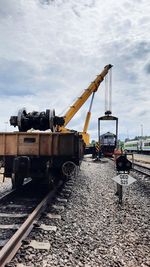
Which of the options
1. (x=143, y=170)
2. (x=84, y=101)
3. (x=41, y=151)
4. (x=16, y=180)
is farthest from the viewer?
(x=84, y=101)

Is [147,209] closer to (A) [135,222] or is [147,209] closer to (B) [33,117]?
(A) [135,222]

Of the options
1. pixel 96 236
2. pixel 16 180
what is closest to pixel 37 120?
pixel 16 180

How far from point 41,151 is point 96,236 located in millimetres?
4329

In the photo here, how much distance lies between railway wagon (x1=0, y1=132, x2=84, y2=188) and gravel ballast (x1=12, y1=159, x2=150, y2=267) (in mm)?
1205

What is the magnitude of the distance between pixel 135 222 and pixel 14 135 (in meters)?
4.70

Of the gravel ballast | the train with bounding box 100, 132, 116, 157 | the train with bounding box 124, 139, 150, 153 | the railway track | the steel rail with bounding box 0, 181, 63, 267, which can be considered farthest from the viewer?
the train with bounding box 124, 139, 150, 153

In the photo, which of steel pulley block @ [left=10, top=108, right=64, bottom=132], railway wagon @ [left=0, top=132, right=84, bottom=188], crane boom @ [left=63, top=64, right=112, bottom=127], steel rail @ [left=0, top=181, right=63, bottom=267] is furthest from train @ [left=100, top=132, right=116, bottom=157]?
steel rail @ [left=0, top=181, right=63, bottom=267]

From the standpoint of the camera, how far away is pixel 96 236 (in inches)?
217

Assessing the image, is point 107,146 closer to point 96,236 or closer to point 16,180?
point 16,180

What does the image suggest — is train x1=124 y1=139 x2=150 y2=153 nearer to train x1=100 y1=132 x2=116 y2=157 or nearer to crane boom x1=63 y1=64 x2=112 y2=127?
train x1=100 y1=132 x2=116 y2=157

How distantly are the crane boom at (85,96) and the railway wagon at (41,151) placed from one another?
15.7 metres

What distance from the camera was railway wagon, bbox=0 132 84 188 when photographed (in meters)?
9.25

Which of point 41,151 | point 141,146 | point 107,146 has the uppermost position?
point 141,146

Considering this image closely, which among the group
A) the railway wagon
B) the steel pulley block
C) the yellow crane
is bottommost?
the railway wagon
